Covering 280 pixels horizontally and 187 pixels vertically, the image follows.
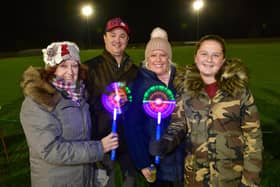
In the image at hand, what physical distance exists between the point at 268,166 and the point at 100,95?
128 inches

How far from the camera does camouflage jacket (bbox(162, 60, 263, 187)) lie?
277cm

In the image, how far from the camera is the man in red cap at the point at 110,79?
11.6 feet

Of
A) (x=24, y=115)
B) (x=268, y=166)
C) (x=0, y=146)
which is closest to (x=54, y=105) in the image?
(x=24, y=115)

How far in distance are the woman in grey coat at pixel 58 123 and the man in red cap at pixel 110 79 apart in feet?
1.62

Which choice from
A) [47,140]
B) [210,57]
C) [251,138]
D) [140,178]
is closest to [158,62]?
[210,57]

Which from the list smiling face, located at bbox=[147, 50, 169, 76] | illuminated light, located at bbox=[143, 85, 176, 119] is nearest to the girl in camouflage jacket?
illuminated light, located at bbox=[143, 85, 176, 119]

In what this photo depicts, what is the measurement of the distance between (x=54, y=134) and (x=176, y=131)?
3.38 feet


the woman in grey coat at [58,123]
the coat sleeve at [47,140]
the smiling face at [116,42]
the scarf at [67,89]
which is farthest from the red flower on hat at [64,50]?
the smiling face at [116,42]

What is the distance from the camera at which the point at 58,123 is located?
2.75m

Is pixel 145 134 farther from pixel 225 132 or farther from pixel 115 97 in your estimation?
pixel 225 132

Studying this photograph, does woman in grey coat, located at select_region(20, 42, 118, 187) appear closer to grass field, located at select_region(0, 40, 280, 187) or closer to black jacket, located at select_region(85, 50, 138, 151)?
black jacket, located at select_region(85, 50, 138, 151)

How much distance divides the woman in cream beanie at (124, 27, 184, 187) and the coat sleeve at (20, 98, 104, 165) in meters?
0.60

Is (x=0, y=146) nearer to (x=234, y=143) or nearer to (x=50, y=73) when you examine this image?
(x=50, y=73)

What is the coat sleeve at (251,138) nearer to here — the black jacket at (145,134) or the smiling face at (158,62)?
the black jacket at (145,134)
